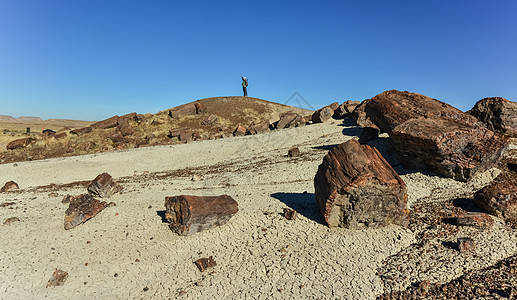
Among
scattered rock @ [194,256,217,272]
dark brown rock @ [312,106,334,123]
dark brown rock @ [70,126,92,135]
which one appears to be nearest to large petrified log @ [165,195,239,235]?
scattered rock @ [194,256,217,272]

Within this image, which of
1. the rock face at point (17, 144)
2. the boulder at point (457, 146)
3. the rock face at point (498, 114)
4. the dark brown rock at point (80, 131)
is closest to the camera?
the boulder at point (457, 146)

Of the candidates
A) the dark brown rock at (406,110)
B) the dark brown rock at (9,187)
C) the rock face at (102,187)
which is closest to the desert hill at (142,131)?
the dark brown rock at (9,187)

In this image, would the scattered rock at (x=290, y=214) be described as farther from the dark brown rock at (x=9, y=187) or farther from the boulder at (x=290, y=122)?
the boulder at (x=290, y=122)

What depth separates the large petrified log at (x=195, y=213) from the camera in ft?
30.0

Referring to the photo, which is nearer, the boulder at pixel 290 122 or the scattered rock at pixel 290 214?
the scattered rock at pixel 290 214

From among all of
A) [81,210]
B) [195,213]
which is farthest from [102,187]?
[195,213]

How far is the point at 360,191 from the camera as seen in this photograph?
8.20 m

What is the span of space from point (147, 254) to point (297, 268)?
4.35 m

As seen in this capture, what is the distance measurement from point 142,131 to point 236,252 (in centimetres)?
2874

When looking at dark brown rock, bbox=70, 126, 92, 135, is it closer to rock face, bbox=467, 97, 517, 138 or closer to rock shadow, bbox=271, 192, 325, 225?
rock shadow, bbox=271, 192, 325, 225

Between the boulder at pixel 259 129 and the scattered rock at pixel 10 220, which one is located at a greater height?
the boulder at pixel 259 129

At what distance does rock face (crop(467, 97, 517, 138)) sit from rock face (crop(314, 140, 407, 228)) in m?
9.41

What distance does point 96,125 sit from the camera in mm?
34438

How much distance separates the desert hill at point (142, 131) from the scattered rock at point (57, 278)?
927 inches
